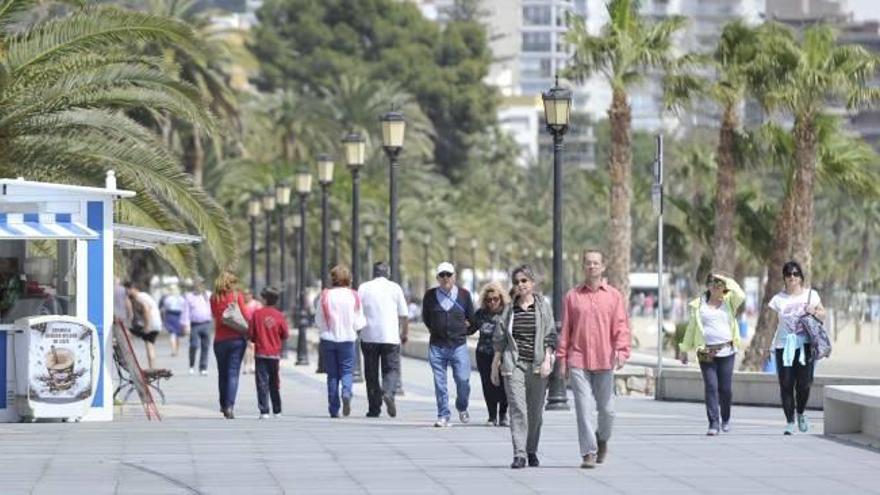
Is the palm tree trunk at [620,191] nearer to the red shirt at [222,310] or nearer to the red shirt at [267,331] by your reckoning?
the red shirt at [222,310]

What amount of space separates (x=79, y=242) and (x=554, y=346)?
7254mm

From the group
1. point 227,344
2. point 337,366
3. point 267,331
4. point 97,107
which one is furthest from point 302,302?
point 267,331

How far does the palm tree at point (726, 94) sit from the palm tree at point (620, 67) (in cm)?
74

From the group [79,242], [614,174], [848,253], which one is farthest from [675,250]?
[848,253]

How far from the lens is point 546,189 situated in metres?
162

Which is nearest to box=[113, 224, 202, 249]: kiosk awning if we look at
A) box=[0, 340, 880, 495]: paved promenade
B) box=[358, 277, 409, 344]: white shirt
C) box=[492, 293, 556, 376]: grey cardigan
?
box=[0, 340, 880, 495]: paved promenade

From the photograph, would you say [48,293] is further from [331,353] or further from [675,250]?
[675,250]

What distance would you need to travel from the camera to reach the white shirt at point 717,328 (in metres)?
20.7

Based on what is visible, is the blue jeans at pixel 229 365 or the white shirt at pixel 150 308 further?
the white shirt at pixel 150 308

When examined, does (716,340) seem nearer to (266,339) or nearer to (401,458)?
(401,458)

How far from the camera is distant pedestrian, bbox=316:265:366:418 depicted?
2383 cm

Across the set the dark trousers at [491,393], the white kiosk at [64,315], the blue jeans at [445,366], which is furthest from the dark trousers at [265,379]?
the dark trousers at [491,393]

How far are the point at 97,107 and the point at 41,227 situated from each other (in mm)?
6266

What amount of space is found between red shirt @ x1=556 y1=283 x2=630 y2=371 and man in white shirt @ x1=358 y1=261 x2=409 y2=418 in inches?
258
